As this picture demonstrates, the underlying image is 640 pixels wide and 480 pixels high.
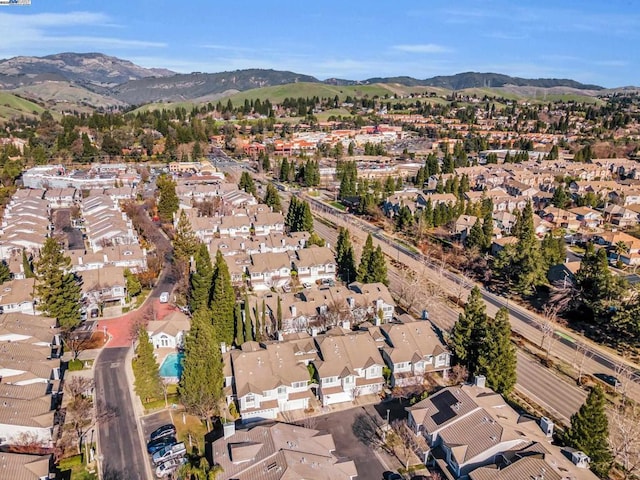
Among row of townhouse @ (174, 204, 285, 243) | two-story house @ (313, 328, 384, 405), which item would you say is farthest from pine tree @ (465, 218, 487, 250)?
two-story house @ (313, 328, 384, 405)

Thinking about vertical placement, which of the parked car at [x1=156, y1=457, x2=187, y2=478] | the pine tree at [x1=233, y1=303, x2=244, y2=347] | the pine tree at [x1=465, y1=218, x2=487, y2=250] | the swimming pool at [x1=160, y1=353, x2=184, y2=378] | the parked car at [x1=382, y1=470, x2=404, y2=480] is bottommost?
the swimming pool at [x1=160, y1=353, x2=184, y2=378]

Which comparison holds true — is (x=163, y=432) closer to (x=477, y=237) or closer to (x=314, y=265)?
(x=314, y=265)

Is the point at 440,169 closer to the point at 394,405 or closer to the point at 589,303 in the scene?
the point at 589,303

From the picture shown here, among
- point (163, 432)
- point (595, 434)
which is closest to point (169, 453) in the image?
point (163, 432)

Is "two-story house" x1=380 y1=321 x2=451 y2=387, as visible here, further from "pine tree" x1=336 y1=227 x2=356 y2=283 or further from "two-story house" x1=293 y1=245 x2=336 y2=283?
"two-story house" x1=293 y1=245 x2=336 y2=283

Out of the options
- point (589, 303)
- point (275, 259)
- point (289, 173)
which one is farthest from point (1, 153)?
point (589, 303)

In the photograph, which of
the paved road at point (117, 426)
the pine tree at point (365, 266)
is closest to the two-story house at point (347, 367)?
the paved road at point (117, 426)
